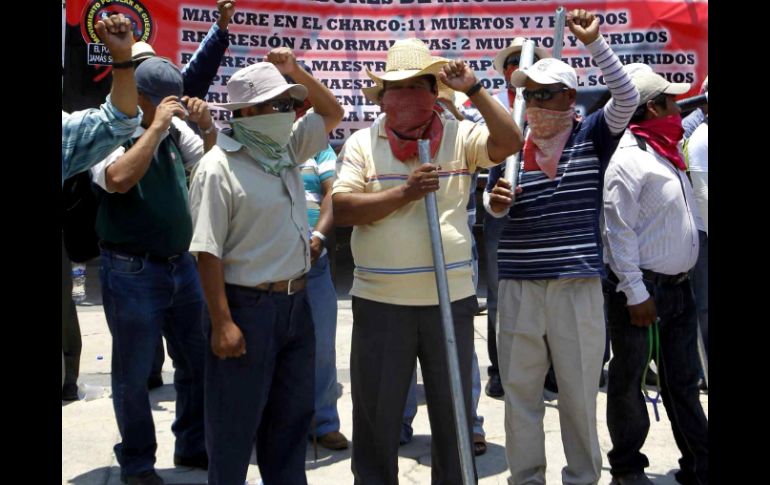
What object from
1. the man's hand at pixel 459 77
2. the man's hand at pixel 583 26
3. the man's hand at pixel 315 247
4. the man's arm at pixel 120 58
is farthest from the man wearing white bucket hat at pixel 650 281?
the man's arm at pixel 120 58

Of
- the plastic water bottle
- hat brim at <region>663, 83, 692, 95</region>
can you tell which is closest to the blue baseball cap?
hat brim at <region>663, 83, 692, 95</region>

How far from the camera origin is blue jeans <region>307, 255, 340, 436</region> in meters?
4.87

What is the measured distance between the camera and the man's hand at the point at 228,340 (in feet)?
11.0

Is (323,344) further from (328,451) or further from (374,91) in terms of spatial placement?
(374,91)

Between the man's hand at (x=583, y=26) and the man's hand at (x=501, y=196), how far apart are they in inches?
26.4

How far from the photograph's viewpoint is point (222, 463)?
3.46 metres

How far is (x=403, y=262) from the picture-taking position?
11.7 feet

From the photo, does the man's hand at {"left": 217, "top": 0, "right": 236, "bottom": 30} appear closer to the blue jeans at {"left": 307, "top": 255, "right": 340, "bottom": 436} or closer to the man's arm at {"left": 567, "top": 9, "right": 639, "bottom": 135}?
the blue jeans at {"left": 307, "top": 255, "right": 340, "bottom": 436}

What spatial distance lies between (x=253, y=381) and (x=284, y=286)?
39cm

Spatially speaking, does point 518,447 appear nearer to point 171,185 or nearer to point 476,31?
point 171,185

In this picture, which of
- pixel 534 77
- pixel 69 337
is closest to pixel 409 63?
pixel 534 77

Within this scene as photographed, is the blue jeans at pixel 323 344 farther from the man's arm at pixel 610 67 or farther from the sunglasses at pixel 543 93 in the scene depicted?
the man's arm at pixel 610 67
